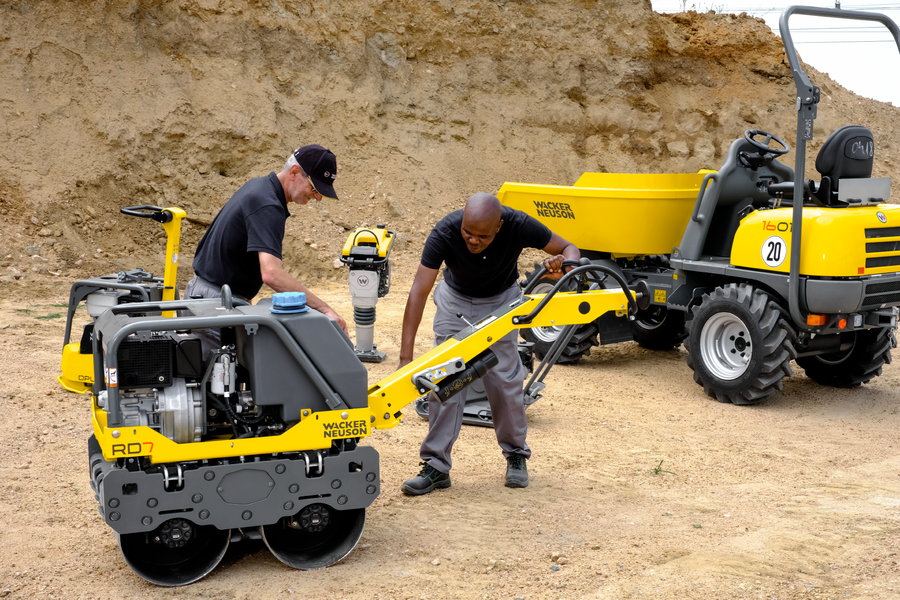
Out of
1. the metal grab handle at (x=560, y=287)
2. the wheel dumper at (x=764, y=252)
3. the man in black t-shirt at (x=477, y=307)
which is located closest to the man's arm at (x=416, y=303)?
the man in black t-shirt at (x=477, y=307)

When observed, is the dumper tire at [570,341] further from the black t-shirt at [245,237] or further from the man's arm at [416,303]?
the black t-shirt at [245,237]

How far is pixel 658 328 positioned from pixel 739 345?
1842 mm

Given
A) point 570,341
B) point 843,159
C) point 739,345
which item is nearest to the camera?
point 843,159

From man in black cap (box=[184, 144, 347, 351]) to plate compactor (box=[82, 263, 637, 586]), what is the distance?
2.08ft

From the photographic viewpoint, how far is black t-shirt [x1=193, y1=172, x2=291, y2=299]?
4301 millimetres

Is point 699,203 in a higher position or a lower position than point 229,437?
higher

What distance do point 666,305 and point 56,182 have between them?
881 cm

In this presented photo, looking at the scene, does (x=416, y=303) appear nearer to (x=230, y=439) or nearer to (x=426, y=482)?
(x=426, y=482)

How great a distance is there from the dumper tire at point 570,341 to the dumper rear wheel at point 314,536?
448 centimetres

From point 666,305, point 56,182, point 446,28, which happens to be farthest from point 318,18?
point 666,305

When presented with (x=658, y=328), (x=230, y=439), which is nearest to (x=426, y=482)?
(x=230, y=439)

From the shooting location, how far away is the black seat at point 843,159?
6566mm

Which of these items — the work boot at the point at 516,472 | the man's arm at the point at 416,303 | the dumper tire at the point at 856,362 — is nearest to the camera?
the man's arm at the point at 416,303

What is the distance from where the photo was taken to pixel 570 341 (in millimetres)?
8266
